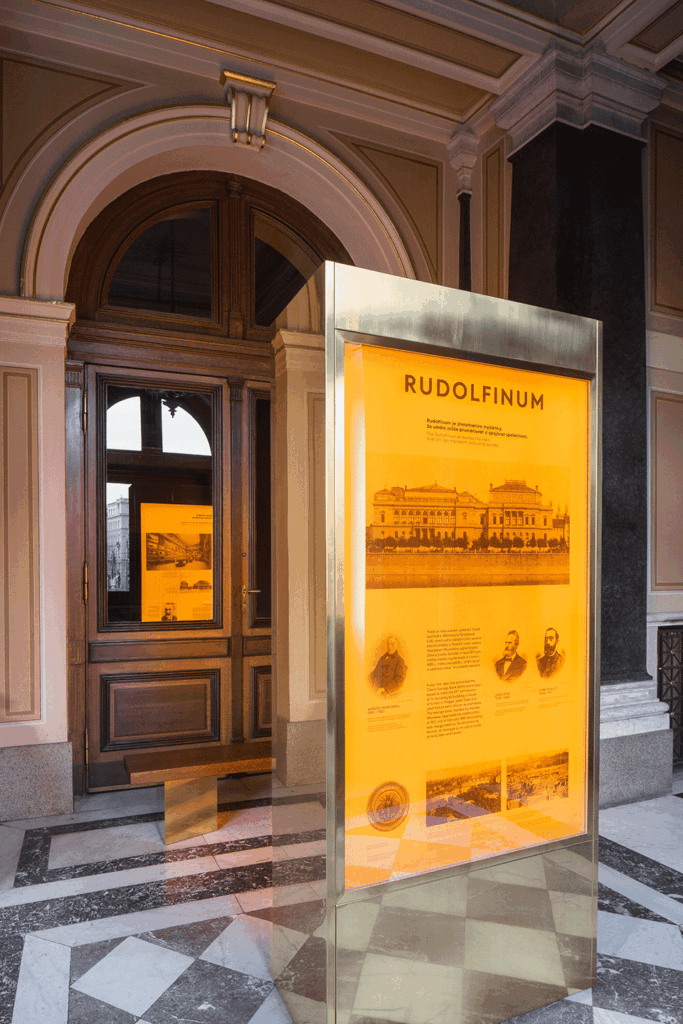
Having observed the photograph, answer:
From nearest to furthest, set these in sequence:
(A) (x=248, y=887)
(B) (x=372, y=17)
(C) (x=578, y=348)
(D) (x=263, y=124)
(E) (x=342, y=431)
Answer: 1. (E) (x=342, y=431)
2. (C) (x=578, y=348)
3. (A) (x=248, y=887)
4. (B) (x=372, y=17)
5. (D) (x=263, y=124)

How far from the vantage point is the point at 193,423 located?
14.3ft

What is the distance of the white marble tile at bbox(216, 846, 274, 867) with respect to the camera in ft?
10.0

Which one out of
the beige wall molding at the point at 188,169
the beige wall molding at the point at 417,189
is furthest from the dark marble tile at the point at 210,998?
the beige wall molding at the point at 417,189

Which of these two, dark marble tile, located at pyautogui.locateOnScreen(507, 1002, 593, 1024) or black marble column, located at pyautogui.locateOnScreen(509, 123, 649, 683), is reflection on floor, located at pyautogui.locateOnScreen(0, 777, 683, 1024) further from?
black marble column, located at pyautogui.locateOnScreen(509, 123, 649, 683)

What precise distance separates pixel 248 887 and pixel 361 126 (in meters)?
4.23

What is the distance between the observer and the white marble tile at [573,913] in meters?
1.99

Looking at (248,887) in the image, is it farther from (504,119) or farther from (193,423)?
(504,119)

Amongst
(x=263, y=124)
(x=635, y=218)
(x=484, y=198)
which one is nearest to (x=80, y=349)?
(x=263, y=124)

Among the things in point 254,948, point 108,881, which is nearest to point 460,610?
point 254,948

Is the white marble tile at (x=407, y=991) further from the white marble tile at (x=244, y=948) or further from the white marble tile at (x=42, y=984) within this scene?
the white marble tile at (x=42, y=984)

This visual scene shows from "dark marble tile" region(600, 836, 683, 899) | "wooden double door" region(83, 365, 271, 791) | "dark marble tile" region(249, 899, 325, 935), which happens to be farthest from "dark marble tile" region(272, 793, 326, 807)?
"wooden double door" region(83, 365, 271, 791)

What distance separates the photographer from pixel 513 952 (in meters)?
1.90

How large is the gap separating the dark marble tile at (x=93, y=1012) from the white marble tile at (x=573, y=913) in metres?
1.24

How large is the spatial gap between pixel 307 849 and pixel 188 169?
3879 mm
